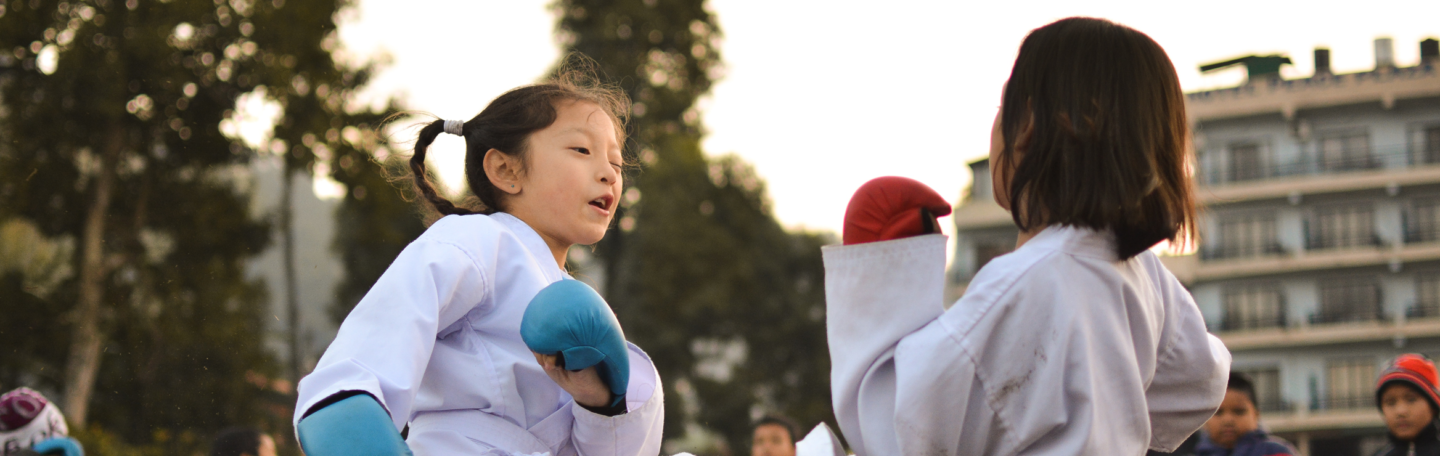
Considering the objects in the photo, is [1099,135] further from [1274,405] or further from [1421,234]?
[1421,234]

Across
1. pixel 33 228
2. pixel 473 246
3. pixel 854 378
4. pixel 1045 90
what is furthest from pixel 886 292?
pixel 33 228

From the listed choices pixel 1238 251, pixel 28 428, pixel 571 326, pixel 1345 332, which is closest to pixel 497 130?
pixel 571 326

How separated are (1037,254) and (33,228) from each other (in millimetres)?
17402

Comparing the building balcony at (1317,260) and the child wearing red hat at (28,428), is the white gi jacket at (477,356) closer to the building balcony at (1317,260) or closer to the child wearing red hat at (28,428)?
the child wearing red hat at (28,428)

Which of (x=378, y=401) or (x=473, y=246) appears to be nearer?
(x=378, y=401)

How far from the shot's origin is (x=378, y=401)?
175cm

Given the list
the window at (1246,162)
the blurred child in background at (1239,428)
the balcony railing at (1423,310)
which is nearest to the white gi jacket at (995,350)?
the blurred child in background at (1239,428)

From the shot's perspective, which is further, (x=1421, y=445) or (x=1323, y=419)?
(x=1323, y=419)

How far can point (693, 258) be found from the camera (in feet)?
83.0

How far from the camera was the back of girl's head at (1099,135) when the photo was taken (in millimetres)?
1724

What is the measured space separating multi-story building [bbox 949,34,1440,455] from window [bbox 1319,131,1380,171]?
37mm

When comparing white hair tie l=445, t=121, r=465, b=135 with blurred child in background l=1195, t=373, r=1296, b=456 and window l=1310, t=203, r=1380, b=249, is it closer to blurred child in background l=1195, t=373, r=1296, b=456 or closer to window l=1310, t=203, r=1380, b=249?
blurred child in background l=1195, t=373, r=1296, b=456

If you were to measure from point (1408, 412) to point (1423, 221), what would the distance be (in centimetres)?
3086

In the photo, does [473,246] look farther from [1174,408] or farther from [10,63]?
[10,63]
